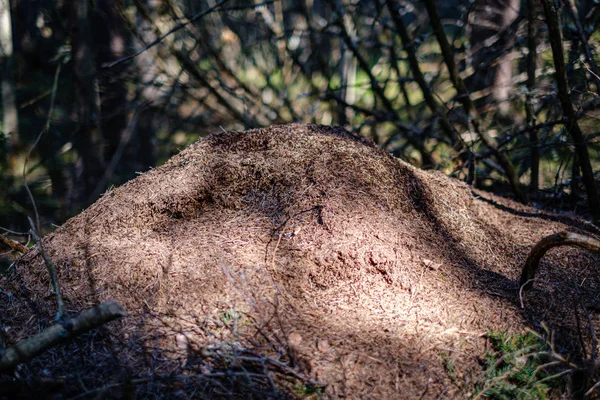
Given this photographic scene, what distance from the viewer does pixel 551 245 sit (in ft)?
6.75

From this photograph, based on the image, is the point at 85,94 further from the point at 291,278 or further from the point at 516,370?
the point at 516,370

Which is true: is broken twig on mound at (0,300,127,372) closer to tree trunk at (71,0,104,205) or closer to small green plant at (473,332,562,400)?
small green plant at (473,332,562,400)

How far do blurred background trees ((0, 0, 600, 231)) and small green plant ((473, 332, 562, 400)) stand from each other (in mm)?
1975

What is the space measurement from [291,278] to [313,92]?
429cm

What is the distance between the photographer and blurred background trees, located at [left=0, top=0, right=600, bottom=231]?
387 centimetres

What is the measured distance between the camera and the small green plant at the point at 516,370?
1762mm

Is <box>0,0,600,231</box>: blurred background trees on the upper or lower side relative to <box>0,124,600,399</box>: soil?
upper

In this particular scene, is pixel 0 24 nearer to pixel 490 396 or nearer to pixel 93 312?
pixel 93 312

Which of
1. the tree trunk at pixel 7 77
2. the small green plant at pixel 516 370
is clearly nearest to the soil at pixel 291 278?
the small green plant at pixel 516 370

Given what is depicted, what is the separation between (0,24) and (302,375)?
6.28 metres

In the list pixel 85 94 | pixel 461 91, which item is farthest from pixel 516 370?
pixel 85 94

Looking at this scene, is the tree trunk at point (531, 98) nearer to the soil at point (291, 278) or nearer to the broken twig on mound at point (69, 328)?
the soil at point (291, 278)

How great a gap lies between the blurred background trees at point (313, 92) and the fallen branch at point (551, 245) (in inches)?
61.1

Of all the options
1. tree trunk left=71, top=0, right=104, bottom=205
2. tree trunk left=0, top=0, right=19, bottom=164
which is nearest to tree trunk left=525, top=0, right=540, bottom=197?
tree trunk left=71, top=0, right=104, bottom=205
